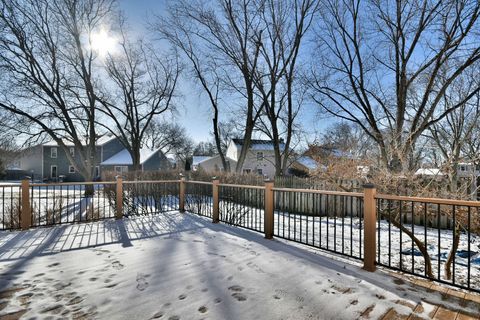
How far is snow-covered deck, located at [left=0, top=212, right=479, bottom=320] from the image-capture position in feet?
7.13

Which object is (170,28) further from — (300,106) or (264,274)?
(264,274)

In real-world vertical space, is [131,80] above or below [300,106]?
above

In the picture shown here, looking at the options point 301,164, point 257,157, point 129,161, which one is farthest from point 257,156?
point 129,161

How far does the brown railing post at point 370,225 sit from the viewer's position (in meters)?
3.05

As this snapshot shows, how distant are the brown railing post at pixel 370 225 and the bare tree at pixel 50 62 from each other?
14396 millimetres

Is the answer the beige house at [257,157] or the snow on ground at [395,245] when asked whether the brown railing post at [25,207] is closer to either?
the snow on ground at [395,245]

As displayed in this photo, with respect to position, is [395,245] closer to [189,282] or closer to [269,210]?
[269,210]

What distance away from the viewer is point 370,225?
10.0 feet

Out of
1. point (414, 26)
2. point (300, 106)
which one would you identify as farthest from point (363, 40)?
point (300, 106)

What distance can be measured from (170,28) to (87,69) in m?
5.03

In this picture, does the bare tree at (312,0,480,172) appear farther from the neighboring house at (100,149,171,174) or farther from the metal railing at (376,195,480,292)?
the neighboring house at (100,149,171,174)

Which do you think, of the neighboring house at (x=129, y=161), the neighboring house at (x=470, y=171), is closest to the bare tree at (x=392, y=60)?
the neighboring house at (x=470, y=171)

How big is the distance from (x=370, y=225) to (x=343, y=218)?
Result: 1.20 m

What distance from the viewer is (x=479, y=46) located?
8273 mm
